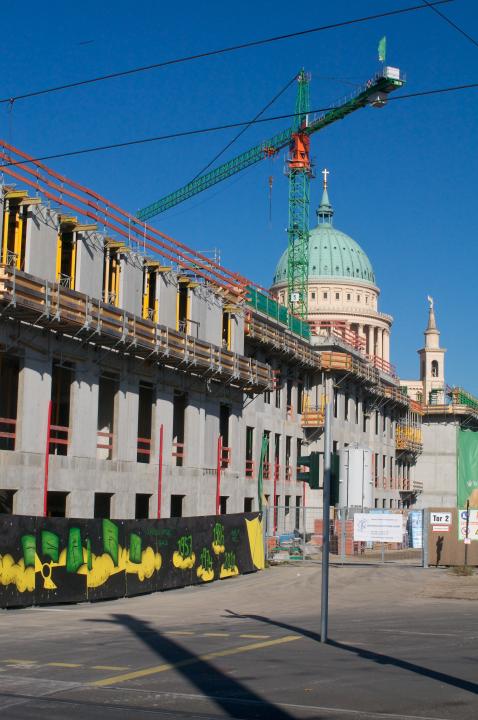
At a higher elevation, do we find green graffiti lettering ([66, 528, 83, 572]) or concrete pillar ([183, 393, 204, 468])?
concrete pillar ([183, 393, 204, 468])

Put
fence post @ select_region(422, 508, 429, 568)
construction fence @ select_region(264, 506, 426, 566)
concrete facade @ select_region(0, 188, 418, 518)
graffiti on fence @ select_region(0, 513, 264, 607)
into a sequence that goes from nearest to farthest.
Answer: graffiti on fence @ select_region(0, 513, 264, 607), concrete facade @ select_region(0, 188, 418, 518), fence post @ select_region(422, 508, 429, 568), construction fence @ select_region(264, 506, 426, 566)

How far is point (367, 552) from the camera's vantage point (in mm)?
58000

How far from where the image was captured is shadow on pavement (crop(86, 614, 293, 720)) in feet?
37.9

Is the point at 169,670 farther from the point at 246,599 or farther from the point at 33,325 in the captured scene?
the point at 33,325

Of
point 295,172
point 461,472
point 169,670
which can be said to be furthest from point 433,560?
point 295,172

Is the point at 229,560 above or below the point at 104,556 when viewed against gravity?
below

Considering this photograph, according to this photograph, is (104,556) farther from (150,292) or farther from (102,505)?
(150,292)

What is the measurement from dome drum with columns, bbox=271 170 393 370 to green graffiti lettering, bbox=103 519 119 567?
107 metres

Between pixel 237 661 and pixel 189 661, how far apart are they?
0.72 m

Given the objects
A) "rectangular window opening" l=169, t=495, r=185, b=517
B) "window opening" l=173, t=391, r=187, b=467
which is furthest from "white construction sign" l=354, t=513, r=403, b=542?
"window opening" l=173, t=391, r=187, b=467

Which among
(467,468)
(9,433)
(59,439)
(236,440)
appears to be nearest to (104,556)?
(9,433)

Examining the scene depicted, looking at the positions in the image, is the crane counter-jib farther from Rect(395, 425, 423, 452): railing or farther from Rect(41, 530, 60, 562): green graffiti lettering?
Rect(41, 530, 60, 562): green graffiti lettering

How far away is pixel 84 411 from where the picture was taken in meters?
36.7

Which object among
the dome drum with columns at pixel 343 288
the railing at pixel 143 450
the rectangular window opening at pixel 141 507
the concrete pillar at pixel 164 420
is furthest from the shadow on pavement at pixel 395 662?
the dome drum with columns at pixel 343 288
